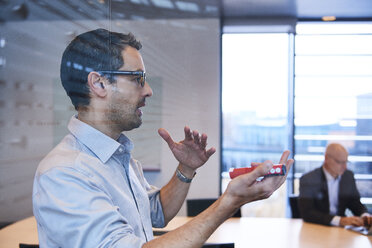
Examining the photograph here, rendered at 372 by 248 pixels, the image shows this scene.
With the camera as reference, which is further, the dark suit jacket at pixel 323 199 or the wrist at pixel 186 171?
the dark suit jacket at pixel 323 199

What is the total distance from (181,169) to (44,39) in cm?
58

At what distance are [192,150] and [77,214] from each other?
46 centimetres

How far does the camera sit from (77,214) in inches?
26.7

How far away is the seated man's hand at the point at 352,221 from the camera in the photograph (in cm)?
210

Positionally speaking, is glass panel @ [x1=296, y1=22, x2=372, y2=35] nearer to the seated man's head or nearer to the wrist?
the seated man's head

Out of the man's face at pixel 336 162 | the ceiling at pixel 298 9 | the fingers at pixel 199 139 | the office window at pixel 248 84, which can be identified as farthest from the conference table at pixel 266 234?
the ceiling at pixel 298 9

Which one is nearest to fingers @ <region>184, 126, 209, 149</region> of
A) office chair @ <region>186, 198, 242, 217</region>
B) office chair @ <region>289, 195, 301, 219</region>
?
office chair @ <region>186, 198, 242, 217</region>

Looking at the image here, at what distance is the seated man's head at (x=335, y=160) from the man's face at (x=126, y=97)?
221cm

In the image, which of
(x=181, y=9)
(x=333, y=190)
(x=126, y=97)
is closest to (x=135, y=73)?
(x=126, y=97)

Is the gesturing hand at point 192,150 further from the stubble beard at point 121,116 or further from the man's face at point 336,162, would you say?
the man's face at point 336,162

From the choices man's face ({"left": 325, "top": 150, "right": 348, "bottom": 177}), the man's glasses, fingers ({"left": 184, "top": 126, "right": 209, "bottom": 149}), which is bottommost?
man's face ({"left": 325, "top": 150, "right": 348, "bottom": 177})

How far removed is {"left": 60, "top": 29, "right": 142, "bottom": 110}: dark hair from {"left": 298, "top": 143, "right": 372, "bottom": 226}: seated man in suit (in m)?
1.92

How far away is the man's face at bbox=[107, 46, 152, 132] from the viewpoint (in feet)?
2.96

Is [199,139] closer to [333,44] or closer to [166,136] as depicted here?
[166,136]
